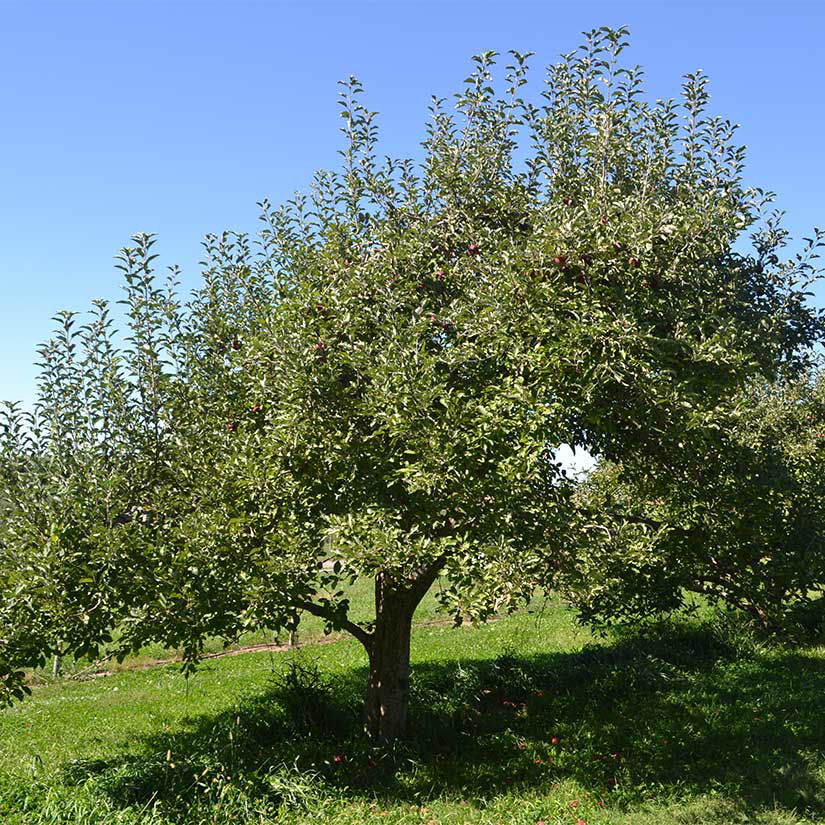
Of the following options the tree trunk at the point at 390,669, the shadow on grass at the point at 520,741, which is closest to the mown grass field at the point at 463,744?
the shadow on grass at the point at 520,741

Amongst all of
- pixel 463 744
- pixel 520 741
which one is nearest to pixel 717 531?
pixel 520 741

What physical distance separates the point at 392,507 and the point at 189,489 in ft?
9.86

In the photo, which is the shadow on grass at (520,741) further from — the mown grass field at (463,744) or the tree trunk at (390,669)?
the tree trunk at (390,669)

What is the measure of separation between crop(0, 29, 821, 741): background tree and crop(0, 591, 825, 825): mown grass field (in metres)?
2.72

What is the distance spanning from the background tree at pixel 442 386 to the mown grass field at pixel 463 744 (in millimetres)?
2721

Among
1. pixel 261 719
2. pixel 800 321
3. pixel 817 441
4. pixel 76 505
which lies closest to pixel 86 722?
pixel 261 719

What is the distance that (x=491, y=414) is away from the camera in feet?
27.5

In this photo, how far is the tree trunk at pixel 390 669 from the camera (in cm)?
1324

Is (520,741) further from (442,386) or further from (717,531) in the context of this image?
(442,386)

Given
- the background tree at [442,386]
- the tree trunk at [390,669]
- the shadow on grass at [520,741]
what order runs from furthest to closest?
the tree trunk at [390,669]
the shadow on grass at [520,741]
the background tree at [442,386]

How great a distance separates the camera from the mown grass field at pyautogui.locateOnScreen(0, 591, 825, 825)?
10.5 metres

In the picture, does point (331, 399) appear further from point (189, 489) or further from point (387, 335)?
point (189, 489)

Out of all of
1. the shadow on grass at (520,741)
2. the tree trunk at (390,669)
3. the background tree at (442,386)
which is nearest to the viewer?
the background tree at (442,386)

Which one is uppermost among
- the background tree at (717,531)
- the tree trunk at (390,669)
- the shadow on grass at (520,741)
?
the background tree at (717,531)
